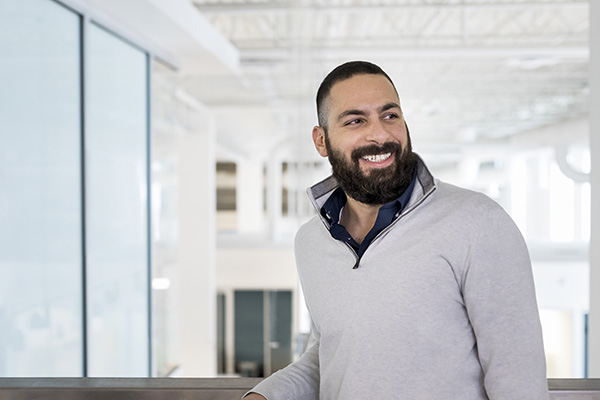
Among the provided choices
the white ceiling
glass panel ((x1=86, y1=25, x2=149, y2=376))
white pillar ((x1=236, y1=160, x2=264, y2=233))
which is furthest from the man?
white pillar ((x1=236, y1=160, x2=264, y2=233))

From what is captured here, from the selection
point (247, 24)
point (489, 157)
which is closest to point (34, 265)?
point (247, 24)

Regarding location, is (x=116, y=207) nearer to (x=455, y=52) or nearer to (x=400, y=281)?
(x=400, y=281)

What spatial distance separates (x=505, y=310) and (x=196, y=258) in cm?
733

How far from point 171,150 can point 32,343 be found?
2.56 meters

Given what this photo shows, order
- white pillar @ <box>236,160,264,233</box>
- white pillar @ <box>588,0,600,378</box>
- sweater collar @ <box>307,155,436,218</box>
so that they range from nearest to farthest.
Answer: sweater collar @ <box>307,155,436,218</box> → white pillar @ <box>588,0,600,378</box> → white pillar @ <box>236,160,264,233</box>

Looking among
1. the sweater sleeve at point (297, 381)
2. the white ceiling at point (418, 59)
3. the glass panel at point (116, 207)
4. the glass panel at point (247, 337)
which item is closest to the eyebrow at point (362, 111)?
the sweater sleeve at point (297, 381)

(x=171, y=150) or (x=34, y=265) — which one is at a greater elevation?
(x=171, y=150)

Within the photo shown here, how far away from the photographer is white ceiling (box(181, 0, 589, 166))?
5801mm

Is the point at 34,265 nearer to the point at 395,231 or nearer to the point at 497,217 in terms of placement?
the point at 395,231

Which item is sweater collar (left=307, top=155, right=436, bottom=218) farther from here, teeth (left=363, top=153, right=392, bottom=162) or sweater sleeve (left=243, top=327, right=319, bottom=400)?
sweater sleeve (left=243, top=327, right=319, bottom=400)

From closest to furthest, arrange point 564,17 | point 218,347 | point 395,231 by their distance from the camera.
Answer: point 395,231 → point 564,17 → point 218,347

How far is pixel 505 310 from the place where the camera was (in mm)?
1040

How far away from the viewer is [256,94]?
9.28m

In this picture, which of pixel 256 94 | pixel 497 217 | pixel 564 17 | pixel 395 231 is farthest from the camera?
pixel 256 94
